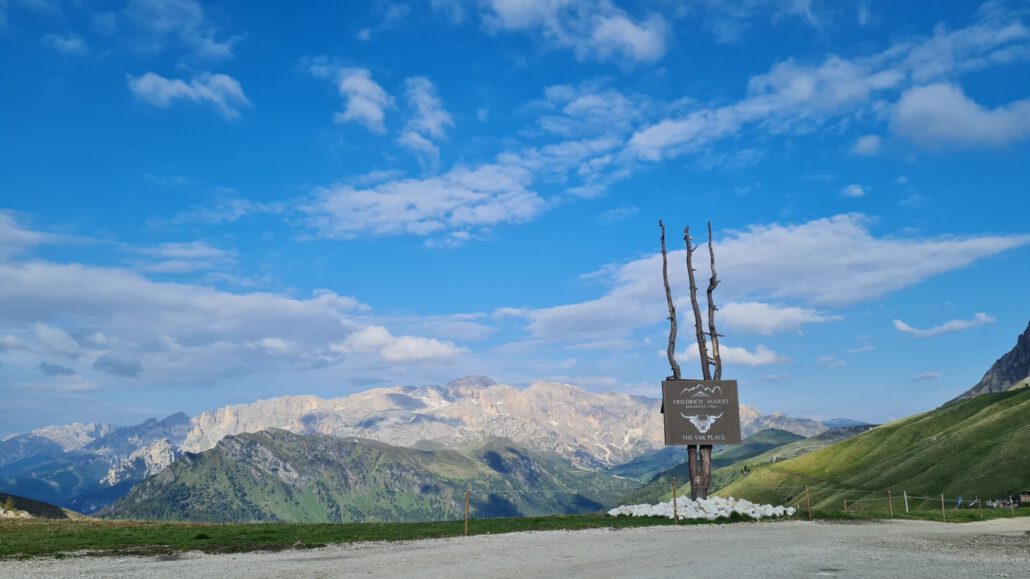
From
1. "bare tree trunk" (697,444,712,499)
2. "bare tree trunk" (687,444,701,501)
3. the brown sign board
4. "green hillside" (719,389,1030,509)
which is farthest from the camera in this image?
"green hillside" (719,389,1030,509)

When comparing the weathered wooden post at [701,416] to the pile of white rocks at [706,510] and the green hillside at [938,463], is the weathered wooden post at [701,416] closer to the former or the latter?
the pile of white rocks at [706,510]

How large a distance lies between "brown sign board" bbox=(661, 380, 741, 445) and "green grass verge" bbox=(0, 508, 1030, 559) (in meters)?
7.51

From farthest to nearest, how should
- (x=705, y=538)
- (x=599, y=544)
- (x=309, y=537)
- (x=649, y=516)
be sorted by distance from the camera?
1. (x=649, y=516)
2. (x=309, y=537)
3. (x=705, y=538)
4. (x=599, y=544)

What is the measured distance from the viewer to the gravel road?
65.1 ft

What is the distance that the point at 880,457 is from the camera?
181m

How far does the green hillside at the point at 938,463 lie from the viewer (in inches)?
4788

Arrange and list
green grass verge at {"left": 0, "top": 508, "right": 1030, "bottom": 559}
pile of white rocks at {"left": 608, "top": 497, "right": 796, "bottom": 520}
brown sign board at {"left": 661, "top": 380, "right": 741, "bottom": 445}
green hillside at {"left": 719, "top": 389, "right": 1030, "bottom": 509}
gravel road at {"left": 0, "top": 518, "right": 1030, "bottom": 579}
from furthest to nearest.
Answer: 1. green hillside at {"left": 719, "top": 389, "right": 1030, "bottom": 509}
2. brown sign board at {"left": 661, "top": 380, "right": 741, "bottom": 445}
3. pile of white rocks at {"left": 608, "top": 497, "right": 796, "bottom": 520}
4. green grass verge at {"left": 0, "top": 508, "right": 1030, "bottom": 559}
5. gravel road at {"left": 0, "top": 518, "right": 1030, "bottom": 579}

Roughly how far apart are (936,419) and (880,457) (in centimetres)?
3050

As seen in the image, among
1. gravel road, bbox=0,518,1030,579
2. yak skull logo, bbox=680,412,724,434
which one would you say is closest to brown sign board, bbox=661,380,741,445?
yak skull logo, bbox=680,412,724,434

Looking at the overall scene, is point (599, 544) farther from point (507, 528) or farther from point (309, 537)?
point (309, 537)

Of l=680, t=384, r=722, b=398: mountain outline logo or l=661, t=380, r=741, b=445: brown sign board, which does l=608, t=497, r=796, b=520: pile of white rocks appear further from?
A: l=680, t=384, r=722, b=398: mountain outline logo

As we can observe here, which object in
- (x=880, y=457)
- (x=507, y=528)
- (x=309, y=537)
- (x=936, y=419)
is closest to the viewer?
(x=309, y=537)

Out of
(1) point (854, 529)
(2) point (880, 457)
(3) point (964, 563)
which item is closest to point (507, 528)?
(1) point (854, 529)

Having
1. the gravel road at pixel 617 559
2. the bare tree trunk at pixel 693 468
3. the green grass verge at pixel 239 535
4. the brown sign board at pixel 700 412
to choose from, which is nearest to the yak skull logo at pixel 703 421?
the brown sign board at pixel 700 412
